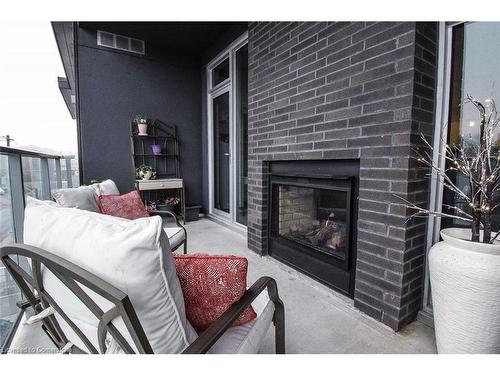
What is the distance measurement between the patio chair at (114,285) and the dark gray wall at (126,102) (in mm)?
3482

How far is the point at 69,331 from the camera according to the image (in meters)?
0.98

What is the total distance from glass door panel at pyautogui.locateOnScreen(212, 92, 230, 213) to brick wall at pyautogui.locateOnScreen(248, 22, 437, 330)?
2061 mm

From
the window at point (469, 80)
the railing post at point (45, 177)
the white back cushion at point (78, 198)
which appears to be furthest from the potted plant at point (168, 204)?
the window at point (469, 80)

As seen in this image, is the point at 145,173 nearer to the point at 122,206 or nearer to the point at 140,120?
the point at 140,120

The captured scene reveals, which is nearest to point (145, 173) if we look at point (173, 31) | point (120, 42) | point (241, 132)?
point (241, 132)

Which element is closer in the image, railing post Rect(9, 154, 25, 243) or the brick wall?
the brick wall

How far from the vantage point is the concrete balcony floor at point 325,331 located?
1.43 meters

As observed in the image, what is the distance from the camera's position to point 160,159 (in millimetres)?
4496

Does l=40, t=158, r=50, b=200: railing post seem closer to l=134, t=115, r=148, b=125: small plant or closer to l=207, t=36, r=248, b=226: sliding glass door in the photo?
l=134, t=115, r=148, b=125: small plant

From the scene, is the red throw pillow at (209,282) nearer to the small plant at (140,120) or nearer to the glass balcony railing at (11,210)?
the glass balcony railing at (11,210)

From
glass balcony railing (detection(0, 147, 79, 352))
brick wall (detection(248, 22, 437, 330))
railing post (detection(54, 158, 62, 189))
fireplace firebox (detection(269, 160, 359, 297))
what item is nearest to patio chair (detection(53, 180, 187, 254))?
glass balcony railing (detection(0, 147, 79, 352))

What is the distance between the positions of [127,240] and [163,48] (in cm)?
457

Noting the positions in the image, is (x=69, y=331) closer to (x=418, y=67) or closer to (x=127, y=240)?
(x=127, y=240)

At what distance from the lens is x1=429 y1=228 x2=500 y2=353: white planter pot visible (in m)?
1.11
